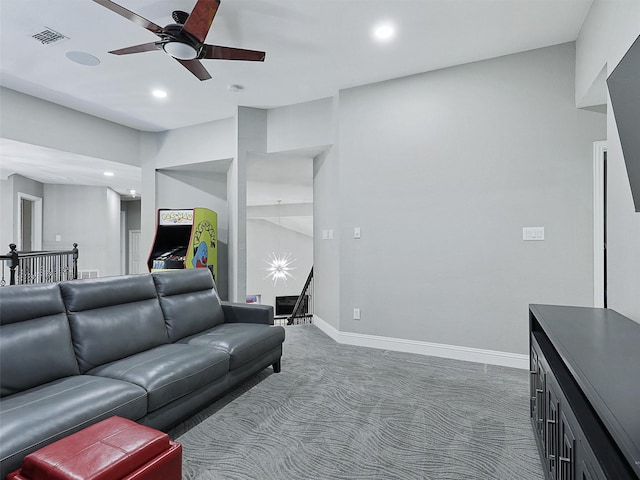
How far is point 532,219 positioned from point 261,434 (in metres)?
2.84

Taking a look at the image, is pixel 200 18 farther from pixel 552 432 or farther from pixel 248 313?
pixel 552 432

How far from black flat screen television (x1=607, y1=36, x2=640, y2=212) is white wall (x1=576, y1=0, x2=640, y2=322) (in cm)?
17

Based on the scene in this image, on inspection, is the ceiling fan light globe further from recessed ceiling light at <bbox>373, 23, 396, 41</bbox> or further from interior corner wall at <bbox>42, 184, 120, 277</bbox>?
interior corner wall at <bbox>42, 184, 120, 277</bbox>

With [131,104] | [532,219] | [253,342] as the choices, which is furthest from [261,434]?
[131,104]

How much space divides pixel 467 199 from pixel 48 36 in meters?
4.03

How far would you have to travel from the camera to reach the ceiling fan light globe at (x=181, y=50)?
2.62 meters

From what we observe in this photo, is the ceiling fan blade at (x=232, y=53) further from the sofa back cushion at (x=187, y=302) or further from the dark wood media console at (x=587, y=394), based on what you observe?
the dark wood media console at (x=587, y=394)

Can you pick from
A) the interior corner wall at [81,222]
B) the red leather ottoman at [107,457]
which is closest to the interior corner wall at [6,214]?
the interior corner wall at [81,222]

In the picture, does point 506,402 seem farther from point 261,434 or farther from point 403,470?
point 261,434

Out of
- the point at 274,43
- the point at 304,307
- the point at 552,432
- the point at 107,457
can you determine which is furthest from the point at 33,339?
the point at 304,307

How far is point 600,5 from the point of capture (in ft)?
8.07

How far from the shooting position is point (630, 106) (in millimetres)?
1675

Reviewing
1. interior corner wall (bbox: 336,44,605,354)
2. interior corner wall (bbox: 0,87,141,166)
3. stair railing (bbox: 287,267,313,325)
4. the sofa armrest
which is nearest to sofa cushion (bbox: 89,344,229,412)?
the sofa armrest

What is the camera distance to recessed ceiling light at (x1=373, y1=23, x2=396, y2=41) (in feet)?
9.68
